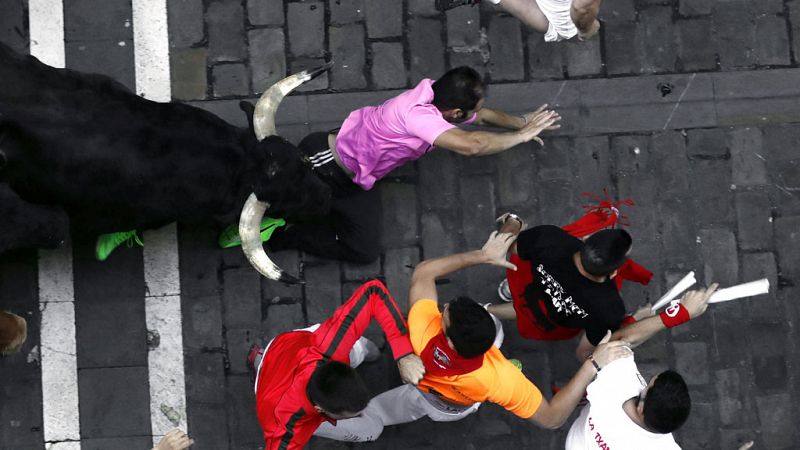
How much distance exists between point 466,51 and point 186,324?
335 centimetres

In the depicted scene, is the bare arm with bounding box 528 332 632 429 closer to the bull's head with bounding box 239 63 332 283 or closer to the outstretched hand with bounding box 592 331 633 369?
the outstretched hand with bounding box 592 331 633 369

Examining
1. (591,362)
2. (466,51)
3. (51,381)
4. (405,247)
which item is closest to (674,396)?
(591,362)

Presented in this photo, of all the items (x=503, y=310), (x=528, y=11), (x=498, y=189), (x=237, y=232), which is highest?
(x=528, y=11)

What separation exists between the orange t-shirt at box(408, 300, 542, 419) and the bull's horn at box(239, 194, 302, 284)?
108cm

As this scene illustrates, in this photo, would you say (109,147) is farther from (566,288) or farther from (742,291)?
(742,291)

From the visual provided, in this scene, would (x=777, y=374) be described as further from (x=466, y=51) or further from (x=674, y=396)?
(x=466, y=51)

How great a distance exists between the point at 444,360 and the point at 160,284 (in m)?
2.99

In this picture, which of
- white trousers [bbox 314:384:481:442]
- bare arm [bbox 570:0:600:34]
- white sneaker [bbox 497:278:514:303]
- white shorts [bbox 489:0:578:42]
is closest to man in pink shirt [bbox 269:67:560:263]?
white shorts [bbox 489:0:578:42]

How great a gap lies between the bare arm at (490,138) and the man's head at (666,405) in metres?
2.22

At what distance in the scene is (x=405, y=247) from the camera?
7.83 metres

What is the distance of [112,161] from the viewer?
6.31m

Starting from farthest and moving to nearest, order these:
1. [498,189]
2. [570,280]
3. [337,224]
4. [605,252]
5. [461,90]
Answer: [498,189] < [337,224] < [461,90] < [570,280] < [605,252]

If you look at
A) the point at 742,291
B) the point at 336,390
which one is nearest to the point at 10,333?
the point at 336,390

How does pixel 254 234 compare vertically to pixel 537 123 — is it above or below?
below
